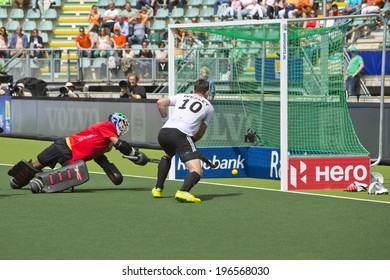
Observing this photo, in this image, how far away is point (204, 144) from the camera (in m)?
17.5

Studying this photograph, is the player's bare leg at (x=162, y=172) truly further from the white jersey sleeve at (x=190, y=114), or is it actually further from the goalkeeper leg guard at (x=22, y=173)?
the goalkeeper leg guard at (x=22, y=173)

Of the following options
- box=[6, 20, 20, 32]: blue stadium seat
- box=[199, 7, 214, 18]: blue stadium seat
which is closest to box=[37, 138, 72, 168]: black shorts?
box=[199, 7, 214, 18]: blue stadium seat

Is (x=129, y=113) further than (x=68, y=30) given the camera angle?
No

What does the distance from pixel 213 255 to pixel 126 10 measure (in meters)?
23.9

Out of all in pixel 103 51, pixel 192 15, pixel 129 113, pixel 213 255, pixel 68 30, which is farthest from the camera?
pixel 68 30

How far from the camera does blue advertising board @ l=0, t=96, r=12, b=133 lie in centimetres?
2684

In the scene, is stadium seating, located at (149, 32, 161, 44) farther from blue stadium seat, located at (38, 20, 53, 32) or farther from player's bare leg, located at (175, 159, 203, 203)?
player's bare leg, located at (175, 159, 203, 203)

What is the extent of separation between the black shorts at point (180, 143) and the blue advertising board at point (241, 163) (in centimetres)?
264

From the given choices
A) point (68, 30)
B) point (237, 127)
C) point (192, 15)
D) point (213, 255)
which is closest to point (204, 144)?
point (237, 127)

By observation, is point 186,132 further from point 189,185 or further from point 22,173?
point 22,173

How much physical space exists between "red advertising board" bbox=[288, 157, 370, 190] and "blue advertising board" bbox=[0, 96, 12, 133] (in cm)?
1328

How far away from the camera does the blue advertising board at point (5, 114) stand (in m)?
26.8

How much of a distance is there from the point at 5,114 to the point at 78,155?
12868mm

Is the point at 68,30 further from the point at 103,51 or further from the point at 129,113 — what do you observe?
the point at 129,113
